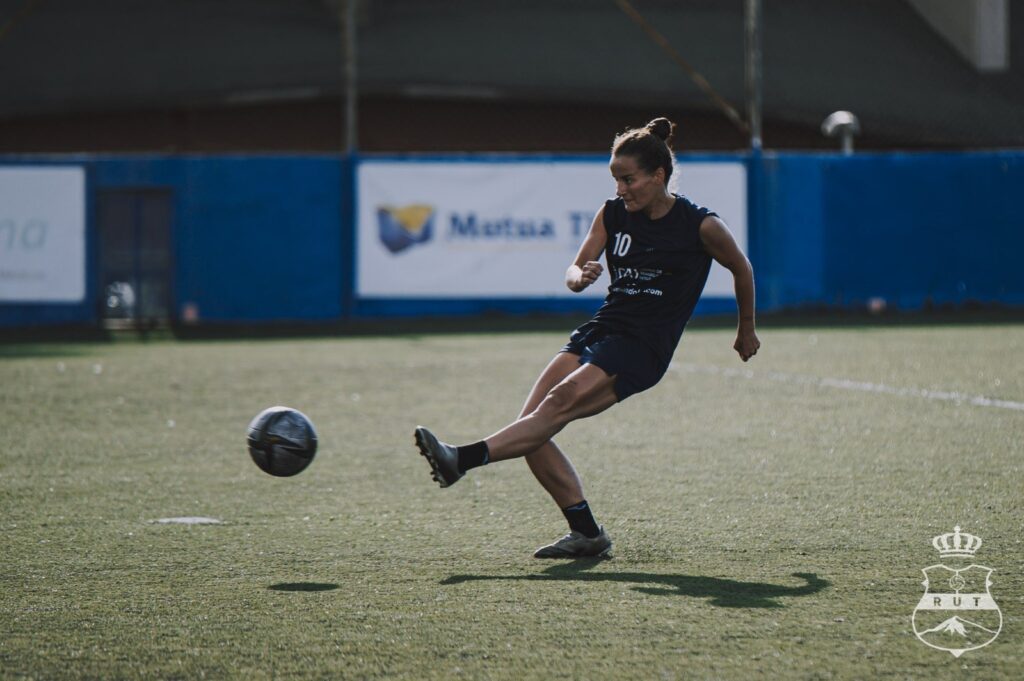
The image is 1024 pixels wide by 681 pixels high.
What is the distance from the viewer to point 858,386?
12.0 m

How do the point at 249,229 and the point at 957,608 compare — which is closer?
the point at 957,608

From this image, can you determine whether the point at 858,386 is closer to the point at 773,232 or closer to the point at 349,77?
the point at 773,232

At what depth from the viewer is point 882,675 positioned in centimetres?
398

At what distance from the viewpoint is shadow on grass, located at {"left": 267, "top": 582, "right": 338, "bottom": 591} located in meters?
5.14

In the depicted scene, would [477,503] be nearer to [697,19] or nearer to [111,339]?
[111,339]

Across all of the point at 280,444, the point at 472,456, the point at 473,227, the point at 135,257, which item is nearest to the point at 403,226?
the point at 473,227

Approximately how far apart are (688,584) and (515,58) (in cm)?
2369

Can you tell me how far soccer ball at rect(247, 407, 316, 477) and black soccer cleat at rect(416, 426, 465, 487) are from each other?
1465 mm

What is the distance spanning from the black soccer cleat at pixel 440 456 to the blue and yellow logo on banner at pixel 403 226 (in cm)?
1508

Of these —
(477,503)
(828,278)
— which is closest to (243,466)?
(477,503)

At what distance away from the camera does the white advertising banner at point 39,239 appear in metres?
19.6

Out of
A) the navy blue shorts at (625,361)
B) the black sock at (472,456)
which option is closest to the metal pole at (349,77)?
the navy blue shorts at (625,361)

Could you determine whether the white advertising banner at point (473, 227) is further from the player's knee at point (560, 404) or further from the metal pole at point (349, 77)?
the player's knee at point (560, 404)

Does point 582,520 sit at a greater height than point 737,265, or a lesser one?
lesser
